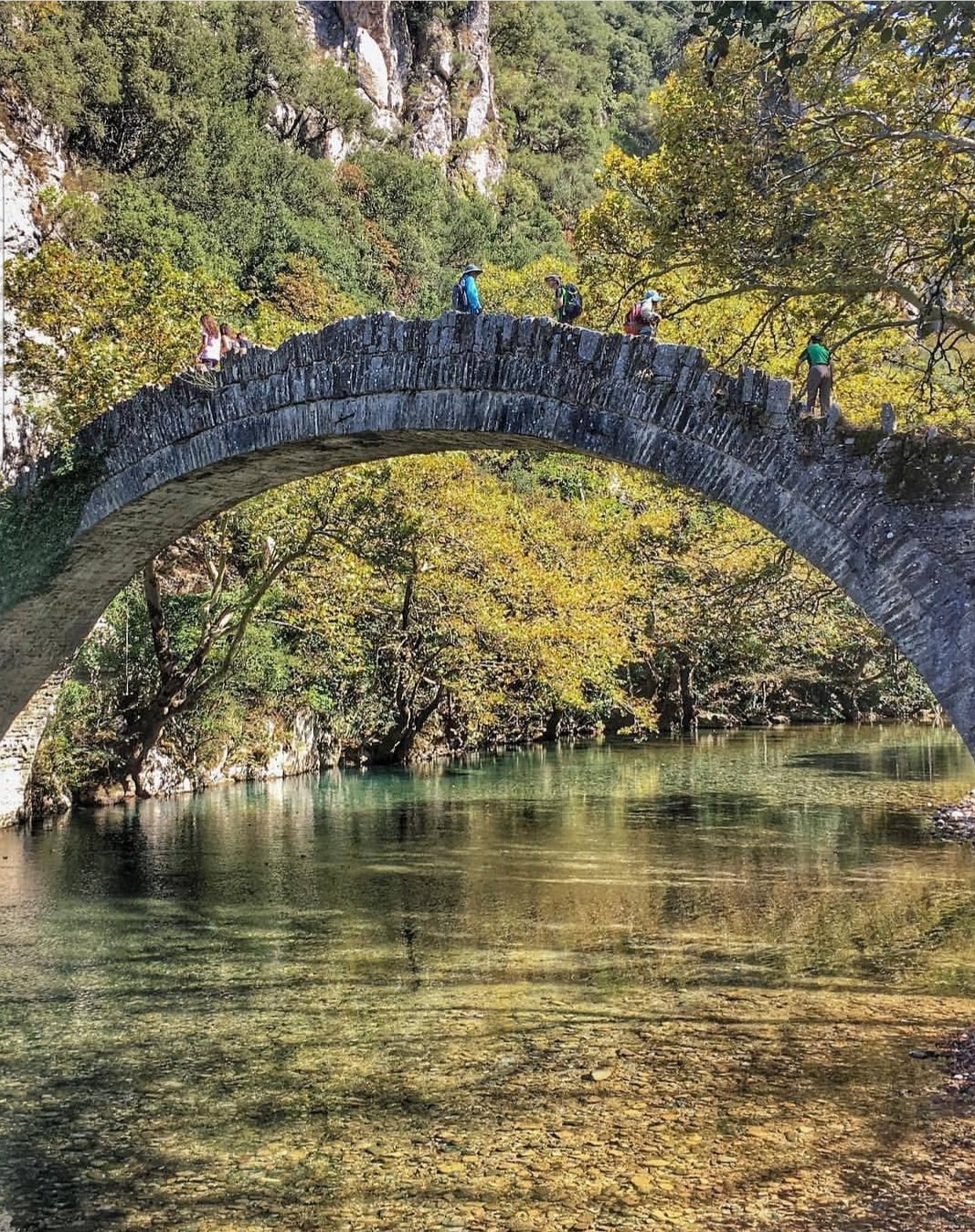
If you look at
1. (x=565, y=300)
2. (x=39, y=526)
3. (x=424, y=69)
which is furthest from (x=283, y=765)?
(x=424, y=69)

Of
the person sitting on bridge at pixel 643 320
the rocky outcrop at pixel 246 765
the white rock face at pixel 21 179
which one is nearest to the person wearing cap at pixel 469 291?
the person sitting on bridge at pixel 643 320

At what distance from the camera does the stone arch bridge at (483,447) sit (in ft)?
23.7

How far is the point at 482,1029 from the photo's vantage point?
8.07 meters

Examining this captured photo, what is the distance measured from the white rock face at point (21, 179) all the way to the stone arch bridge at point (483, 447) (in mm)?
8529

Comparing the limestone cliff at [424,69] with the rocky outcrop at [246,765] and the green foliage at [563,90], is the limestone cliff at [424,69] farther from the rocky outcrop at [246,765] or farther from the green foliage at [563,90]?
the rocky outcrop at [246,765]

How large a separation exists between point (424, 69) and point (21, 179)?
31.3 m

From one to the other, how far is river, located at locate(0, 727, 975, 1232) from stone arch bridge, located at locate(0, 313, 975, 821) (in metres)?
2.44

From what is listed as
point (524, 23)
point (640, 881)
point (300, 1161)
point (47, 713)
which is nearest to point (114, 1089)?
point (300, 1161)

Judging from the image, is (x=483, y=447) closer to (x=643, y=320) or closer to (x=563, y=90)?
(x=643, y=320)

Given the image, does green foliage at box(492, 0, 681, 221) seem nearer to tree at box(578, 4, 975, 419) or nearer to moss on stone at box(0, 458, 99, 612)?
tree at box(578, 4, 975, 419)

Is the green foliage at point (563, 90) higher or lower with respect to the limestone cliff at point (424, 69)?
higher

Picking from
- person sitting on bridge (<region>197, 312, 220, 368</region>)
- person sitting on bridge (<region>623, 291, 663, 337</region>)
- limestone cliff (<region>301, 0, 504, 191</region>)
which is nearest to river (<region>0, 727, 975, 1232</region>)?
person sitting on bridge (<region>623, 291, 663, 337</region>)

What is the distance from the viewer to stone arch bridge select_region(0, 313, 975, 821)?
23.7ft

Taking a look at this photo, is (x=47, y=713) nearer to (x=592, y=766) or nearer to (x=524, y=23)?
(x=592, y=766)
